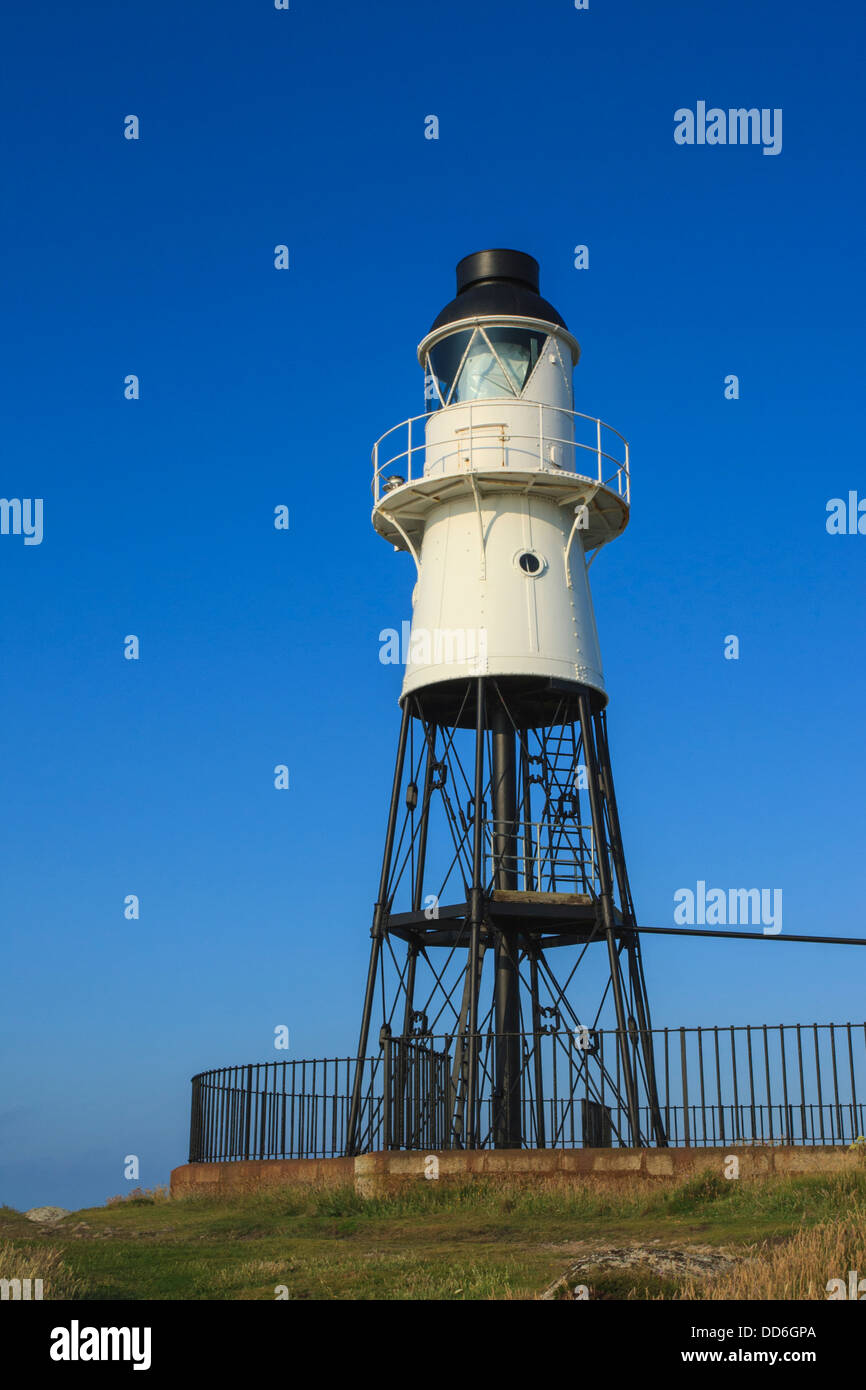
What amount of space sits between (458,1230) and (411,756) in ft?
36.8

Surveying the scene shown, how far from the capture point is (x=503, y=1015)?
2733 cm

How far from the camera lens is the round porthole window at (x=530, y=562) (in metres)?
28.2

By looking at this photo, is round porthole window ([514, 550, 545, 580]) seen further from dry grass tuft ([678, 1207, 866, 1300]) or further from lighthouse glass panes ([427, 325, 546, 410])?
dry grass tuft ([678, 1207, 866, 1300])

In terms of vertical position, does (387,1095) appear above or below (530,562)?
below

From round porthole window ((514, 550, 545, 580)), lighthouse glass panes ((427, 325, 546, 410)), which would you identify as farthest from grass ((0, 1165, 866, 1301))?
lighthouse glass panes ((427, 325, 546, 410))

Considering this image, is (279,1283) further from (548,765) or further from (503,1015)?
(548,765)

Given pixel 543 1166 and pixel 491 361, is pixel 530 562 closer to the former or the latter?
pixel 491 361

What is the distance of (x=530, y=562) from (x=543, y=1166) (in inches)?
446

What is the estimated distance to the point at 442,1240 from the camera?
18.5m

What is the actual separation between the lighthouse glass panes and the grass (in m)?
14.9

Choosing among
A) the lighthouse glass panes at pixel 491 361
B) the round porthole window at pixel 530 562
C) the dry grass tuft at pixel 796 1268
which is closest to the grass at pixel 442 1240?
the dry grass tuft at pixel 796 1268

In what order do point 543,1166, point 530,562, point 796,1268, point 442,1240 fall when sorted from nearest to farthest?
point 796,1268 → point 442,1240 → point 543,1166 → point 530,562

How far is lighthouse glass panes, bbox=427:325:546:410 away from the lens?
2911 centimetres

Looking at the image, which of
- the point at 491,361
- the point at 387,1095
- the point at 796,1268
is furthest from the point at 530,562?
the point at 796,1268
